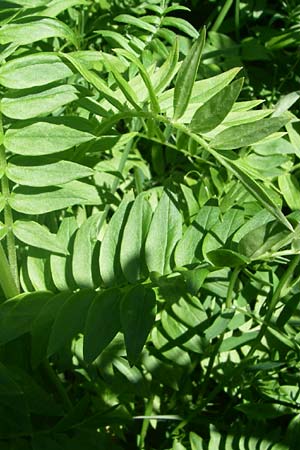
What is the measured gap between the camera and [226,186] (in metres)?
1.25

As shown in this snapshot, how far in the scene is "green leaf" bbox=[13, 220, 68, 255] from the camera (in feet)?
3.13

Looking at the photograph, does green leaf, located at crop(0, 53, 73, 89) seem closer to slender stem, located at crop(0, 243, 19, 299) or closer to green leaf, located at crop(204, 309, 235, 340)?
slender stem, located at crop(0, 243, 19, 299)

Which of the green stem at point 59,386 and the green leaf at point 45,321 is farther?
the green stem at point 59,386

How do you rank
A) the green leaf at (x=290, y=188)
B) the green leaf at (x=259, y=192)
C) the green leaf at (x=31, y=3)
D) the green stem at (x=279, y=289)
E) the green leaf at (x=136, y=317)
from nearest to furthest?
the green leaf at (x=259, y=192)
the green leaf at (x=136, y=317)
the green stem at (x=279, y=289)
the green leaf at (x=31, y=3)
the green leaf at (x=290, y=188)

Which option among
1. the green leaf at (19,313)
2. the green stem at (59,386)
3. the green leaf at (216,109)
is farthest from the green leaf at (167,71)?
the green stem at (59,386)

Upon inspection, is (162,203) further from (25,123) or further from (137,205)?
(25,123)

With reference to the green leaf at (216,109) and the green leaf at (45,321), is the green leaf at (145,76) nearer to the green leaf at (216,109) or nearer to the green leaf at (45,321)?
the green leaf at (216,109)

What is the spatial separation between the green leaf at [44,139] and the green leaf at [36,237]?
0.11 meters

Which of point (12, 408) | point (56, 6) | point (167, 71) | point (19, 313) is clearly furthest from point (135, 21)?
point (12, 408)

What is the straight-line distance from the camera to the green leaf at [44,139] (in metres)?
0.90

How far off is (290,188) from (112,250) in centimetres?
38

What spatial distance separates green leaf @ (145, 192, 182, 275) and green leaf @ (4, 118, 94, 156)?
0.15 metres

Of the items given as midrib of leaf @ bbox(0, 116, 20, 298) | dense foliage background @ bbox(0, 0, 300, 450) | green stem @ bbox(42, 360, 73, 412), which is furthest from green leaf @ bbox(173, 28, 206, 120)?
green stem @ bbox(42, 360, 73, 412)

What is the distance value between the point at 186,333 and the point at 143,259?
18cm
